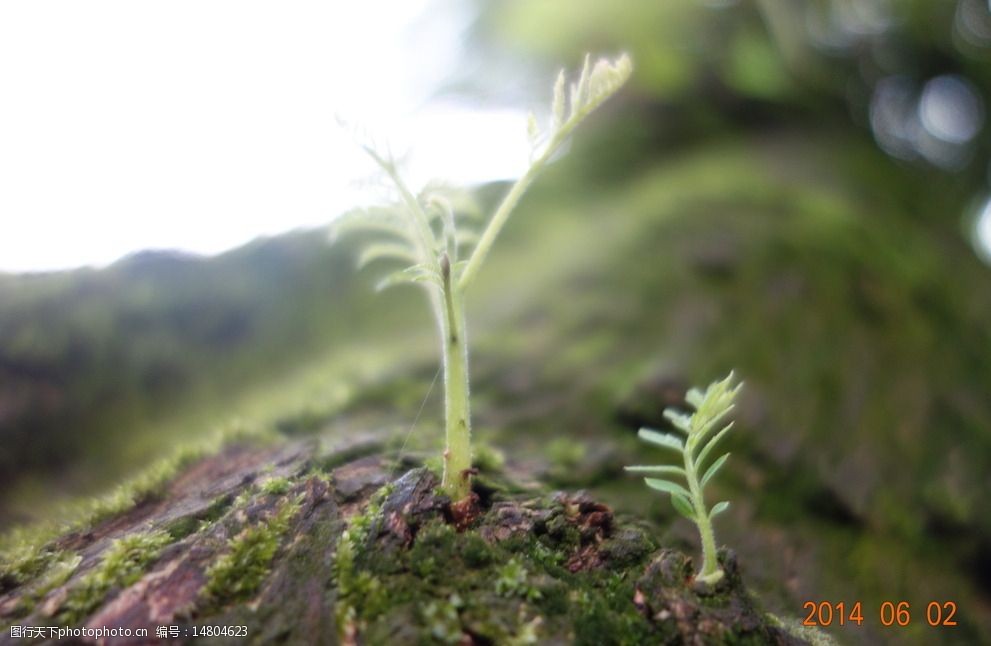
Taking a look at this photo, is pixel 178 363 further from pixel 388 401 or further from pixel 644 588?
pixel 644 588

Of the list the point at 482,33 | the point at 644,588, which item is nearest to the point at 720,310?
the point at 644,588

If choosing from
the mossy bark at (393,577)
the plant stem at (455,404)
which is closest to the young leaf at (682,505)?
the mossy bark at (393,577)

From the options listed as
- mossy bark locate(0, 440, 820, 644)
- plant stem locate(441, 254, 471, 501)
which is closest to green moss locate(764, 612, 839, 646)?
mossy bark locate(0, 440, 820, 644)

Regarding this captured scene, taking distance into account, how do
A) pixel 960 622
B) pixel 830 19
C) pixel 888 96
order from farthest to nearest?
pixel 888 96
pixel 830 19
pixel 960 622

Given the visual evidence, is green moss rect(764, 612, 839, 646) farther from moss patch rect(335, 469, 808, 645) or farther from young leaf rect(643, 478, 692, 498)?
young leaf rect(643, 478, 692, 498)

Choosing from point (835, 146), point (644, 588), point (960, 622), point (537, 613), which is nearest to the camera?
point (537, 613)

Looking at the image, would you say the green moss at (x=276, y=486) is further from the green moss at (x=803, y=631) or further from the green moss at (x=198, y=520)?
the green moss at (x=803, y=631)
